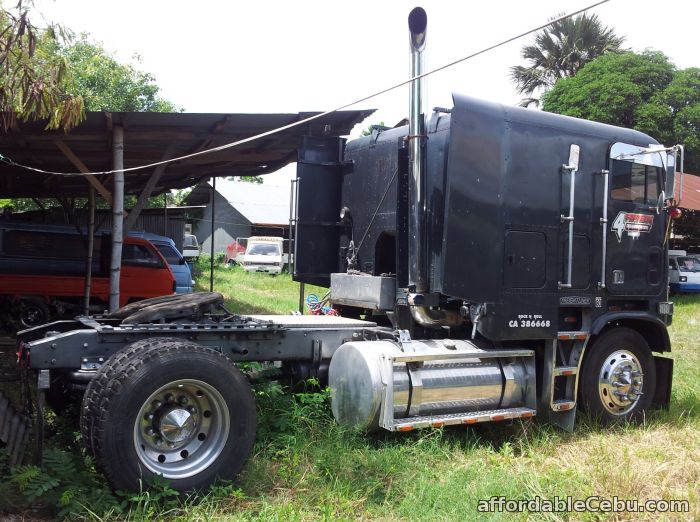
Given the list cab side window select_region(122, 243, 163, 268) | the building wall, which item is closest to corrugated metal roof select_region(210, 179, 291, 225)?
the building wall

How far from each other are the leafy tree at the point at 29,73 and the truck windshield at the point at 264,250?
24401 millimetres

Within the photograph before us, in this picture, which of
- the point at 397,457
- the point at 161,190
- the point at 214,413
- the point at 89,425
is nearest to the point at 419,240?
the point at 397,457

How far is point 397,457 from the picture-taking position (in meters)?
5.03

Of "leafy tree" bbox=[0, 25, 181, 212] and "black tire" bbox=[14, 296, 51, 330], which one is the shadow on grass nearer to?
"black tire" bbox=[14, 296, 51, 330]

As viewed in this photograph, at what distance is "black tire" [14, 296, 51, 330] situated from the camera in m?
12.5

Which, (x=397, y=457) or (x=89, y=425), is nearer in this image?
(x=89, y=425)

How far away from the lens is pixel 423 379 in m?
5.20

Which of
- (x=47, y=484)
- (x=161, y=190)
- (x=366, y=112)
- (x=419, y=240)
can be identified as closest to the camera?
(x=47, y=484)

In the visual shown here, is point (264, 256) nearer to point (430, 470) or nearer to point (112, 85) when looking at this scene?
point (112, 85)

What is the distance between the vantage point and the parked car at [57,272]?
12523 mm

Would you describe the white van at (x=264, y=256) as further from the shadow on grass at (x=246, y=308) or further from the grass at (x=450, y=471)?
the grass at (x=450, y=471)

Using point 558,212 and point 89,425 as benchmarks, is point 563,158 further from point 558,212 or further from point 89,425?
point 89,425

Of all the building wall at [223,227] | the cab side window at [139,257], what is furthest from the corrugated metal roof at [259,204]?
the cab side window at [139,257]

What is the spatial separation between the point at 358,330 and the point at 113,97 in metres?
23.0
